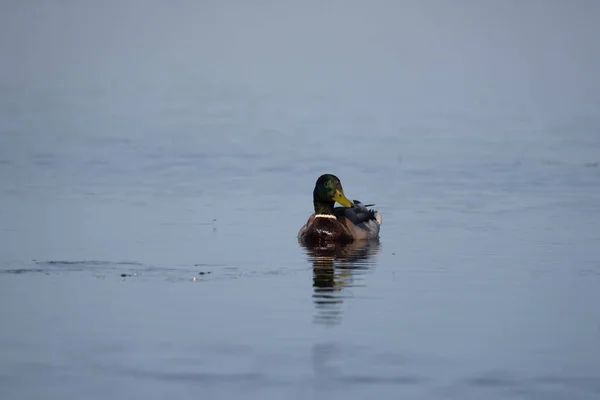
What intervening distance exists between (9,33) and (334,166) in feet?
197

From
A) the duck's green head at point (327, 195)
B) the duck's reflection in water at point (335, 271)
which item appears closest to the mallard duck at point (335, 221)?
the duck's green head at point (327, 195)

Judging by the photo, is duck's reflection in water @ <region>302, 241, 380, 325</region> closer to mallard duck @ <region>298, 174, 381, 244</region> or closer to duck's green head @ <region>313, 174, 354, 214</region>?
mallard duck @ <region>298, 174, 381, 244</region>

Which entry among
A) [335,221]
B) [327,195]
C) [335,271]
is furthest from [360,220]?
[335,271]

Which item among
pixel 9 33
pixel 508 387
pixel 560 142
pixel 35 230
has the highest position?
pixel 9 33

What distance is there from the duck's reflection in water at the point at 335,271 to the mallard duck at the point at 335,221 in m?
0.20

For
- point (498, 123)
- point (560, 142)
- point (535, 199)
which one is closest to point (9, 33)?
point (498, 123)

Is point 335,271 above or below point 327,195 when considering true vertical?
below

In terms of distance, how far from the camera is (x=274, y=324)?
40.4 ft

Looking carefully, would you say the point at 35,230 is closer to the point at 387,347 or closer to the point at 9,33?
the point at 387,347

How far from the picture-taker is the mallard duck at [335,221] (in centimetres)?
1841

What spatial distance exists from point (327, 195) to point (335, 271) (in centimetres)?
364

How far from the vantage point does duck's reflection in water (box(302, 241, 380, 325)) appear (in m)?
13.1

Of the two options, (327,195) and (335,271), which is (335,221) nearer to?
(327,195)

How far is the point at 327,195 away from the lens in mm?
19266
